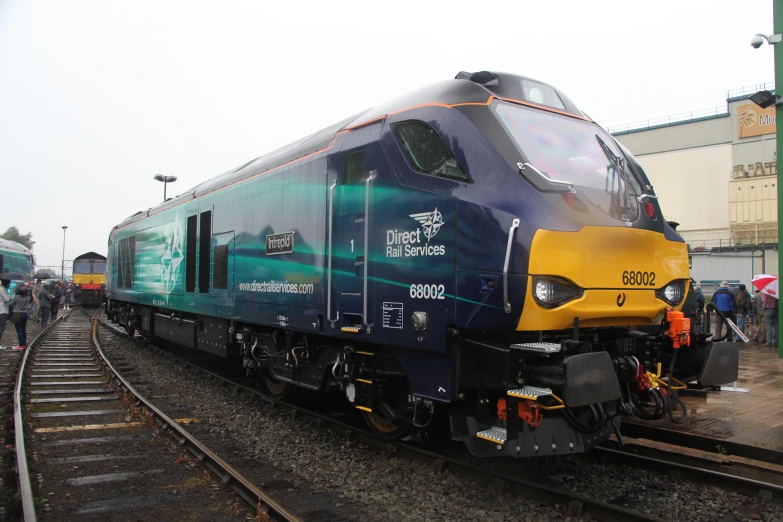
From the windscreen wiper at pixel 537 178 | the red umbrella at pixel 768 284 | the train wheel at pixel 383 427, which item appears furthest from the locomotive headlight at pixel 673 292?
the red umbrella at pixel 768 284

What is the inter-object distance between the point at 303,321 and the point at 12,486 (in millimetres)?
3026

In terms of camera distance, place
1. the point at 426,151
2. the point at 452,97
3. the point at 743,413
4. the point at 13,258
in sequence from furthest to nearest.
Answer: the point at 13,258, the point at 743,413, the point at 426,151, the point at 452,97

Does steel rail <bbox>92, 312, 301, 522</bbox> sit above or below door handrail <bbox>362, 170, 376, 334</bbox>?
below

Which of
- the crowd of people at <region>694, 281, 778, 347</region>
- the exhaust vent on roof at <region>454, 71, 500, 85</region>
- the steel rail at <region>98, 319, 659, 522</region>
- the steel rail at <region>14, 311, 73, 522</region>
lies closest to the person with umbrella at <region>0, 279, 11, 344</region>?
the steel rail at <region>14, 311, 73, 522</region>

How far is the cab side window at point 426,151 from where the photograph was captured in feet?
15.7

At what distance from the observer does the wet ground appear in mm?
6043

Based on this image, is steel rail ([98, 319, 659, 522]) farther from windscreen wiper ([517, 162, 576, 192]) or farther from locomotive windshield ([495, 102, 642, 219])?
windscreen wiper ([517, 162, 576, 192])

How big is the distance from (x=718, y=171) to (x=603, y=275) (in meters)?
44.2

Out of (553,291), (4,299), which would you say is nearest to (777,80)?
(553,291)

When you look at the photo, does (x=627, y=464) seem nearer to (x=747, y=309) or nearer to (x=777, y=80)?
(x=777, y=80)

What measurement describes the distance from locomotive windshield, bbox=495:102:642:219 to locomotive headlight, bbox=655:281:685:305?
0.75 metres

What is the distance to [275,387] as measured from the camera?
27.8 ft

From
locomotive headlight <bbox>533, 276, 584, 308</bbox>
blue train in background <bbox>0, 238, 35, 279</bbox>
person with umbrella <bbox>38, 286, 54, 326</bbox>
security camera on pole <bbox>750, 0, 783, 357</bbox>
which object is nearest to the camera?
locomotive headlight <bbox>533, 276, 584, 308</bbox>

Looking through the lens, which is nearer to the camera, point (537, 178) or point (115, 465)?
point (537, 178)
